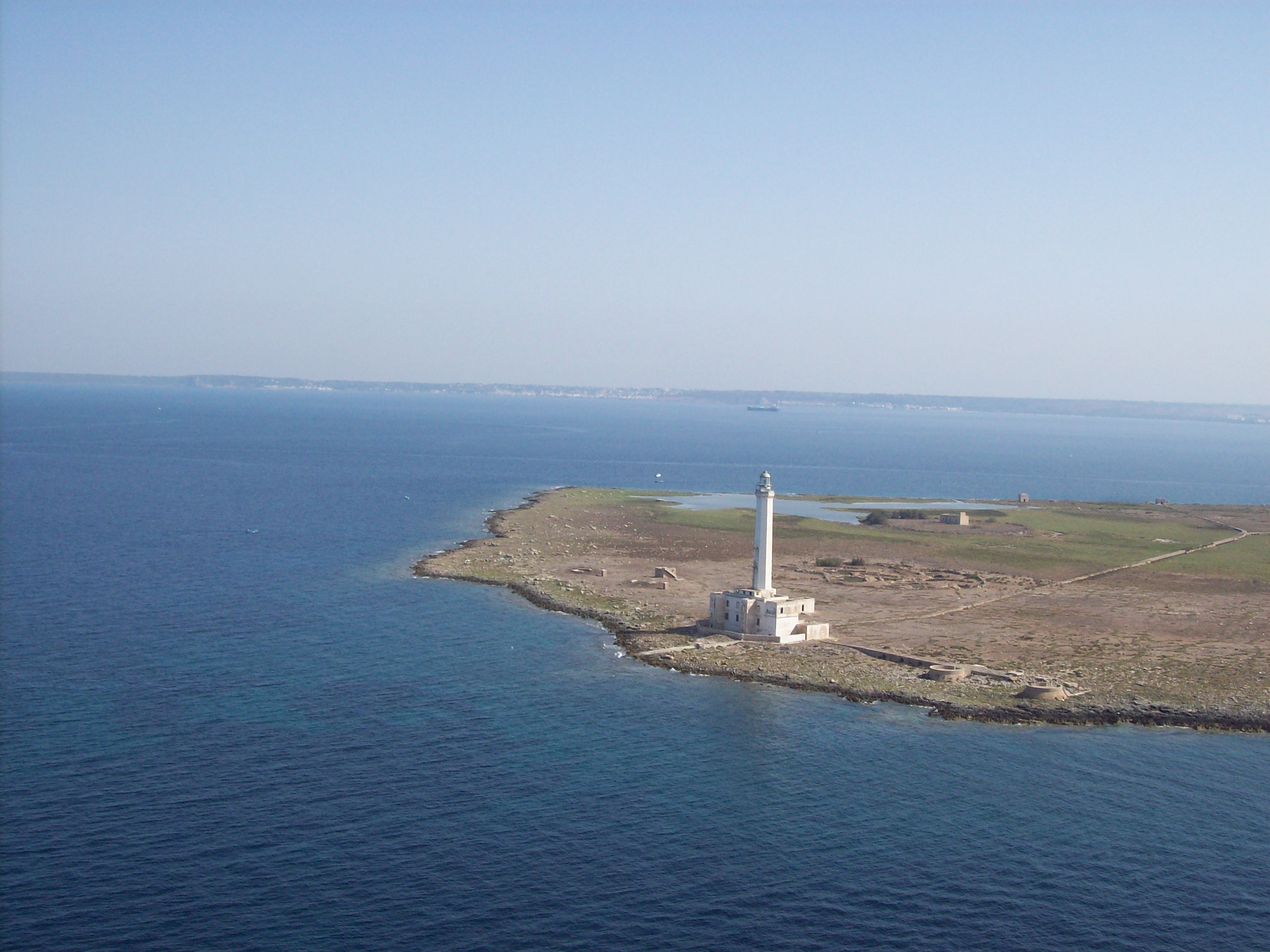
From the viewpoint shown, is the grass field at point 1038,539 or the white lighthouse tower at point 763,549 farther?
the grass field at point 1038,539

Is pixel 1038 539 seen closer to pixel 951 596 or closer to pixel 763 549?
pixel 951 596

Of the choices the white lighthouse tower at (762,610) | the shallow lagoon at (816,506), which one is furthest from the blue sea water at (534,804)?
the shallow lagoon at (816,506)

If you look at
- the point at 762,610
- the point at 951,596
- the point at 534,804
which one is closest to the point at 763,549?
the point at 762,610

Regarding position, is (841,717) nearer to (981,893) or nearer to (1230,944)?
(981,893)

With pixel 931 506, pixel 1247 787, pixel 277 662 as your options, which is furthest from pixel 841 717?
pixel 931 506

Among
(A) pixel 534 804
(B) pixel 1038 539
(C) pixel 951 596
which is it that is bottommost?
(A) pixel 534 804

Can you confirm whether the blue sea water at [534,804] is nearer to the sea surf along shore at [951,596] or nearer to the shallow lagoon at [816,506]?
the sea surf along shore at [951,596]

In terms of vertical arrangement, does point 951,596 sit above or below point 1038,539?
below
